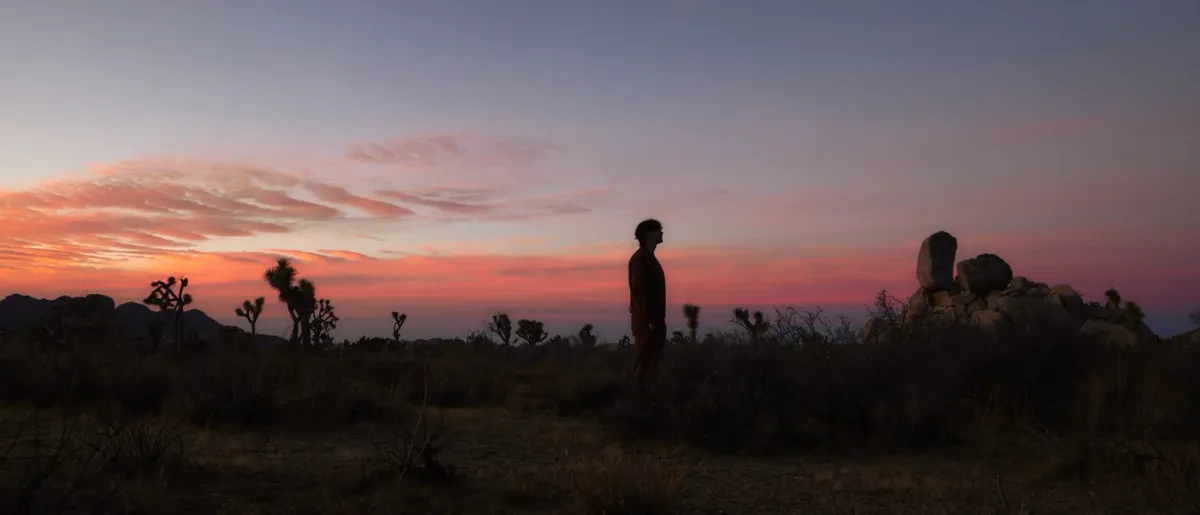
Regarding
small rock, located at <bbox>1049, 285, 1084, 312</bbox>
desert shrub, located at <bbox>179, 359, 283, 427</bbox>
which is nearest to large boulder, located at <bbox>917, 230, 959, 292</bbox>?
small rock, located at <bbox>1049, 285, 1084, 312</bbox>

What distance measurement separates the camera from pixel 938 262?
24.8m

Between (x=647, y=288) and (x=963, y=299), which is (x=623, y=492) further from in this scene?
(x=963, y=299)

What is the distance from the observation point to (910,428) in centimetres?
780

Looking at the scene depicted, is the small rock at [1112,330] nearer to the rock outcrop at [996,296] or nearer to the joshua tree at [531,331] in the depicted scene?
the rock outcrop at [996,296]

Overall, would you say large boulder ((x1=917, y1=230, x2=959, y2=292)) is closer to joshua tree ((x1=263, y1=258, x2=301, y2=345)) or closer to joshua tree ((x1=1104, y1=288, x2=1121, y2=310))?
joshua tree ((x1=1104, y1=288, x2=1121, y2=310))

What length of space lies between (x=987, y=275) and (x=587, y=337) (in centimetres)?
1474

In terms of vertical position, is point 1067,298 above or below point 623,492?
above

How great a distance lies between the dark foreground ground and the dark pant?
43 cm

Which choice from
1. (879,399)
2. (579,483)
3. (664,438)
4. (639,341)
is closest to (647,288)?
(639,341)

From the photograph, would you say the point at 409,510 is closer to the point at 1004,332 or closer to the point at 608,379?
the point at 608,379

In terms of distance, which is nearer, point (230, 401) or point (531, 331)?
point (230, 401)

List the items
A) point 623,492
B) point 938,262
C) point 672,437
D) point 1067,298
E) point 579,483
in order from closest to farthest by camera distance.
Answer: point 623,492 < point 579,483 < point 672,437 < point 1067,298 < point 938,262

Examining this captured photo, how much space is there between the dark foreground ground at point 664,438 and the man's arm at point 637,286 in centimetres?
88

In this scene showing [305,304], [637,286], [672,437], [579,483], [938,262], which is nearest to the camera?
[579,483]
